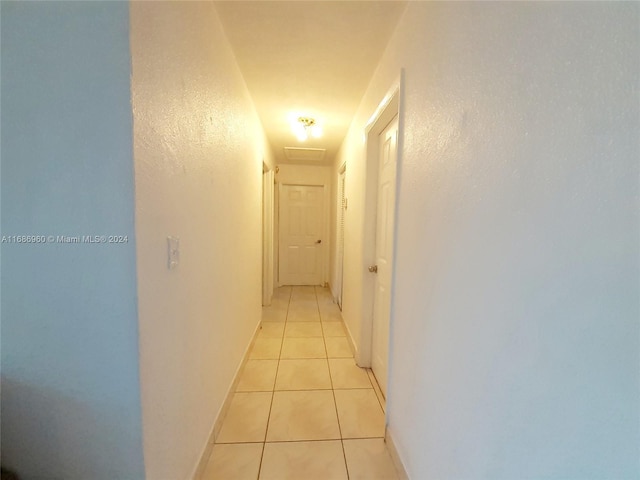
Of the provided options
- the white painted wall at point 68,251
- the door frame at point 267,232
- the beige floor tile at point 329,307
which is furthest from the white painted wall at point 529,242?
the door frame at point 267,232

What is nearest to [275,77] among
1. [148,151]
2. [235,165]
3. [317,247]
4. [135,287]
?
[235,165]

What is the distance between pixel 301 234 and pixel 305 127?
2.28 m

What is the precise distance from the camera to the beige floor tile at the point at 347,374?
6.46 feet

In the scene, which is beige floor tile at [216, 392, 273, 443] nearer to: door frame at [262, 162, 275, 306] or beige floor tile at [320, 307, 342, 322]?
beige floor tile at [320, 307, 342, 322]

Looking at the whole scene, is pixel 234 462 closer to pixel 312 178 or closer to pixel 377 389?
pixel 377 389

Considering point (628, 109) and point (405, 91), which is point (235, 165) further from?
point (628, 109)

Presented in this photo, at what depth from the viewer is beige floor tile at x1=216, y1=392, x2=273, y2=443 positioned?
1468 millimetres

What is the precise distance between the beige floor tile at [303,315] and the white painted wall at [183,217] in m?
1.51

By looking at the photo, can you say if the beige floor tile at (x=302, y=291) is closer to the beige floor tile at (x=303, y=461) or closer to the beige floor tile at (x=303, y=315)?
the beige floor tile at (x=303, y=315)

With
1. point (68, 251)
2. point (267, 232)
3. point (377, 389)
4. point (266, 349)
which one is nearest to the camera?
point (68, 251)

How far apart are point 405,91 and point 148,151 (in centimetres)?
121

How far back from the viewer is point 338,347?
8.32ft

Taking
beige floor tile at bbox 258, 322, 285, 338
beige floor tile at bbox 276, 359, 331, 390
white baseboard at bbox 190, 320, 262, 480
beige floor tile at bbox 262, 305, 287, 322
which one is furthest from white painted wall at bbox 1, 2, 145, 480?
beige floor tile at bbox 262, 305, 287, 322

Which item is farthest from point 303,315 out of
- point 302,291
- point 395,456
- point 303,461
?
point 395,456
